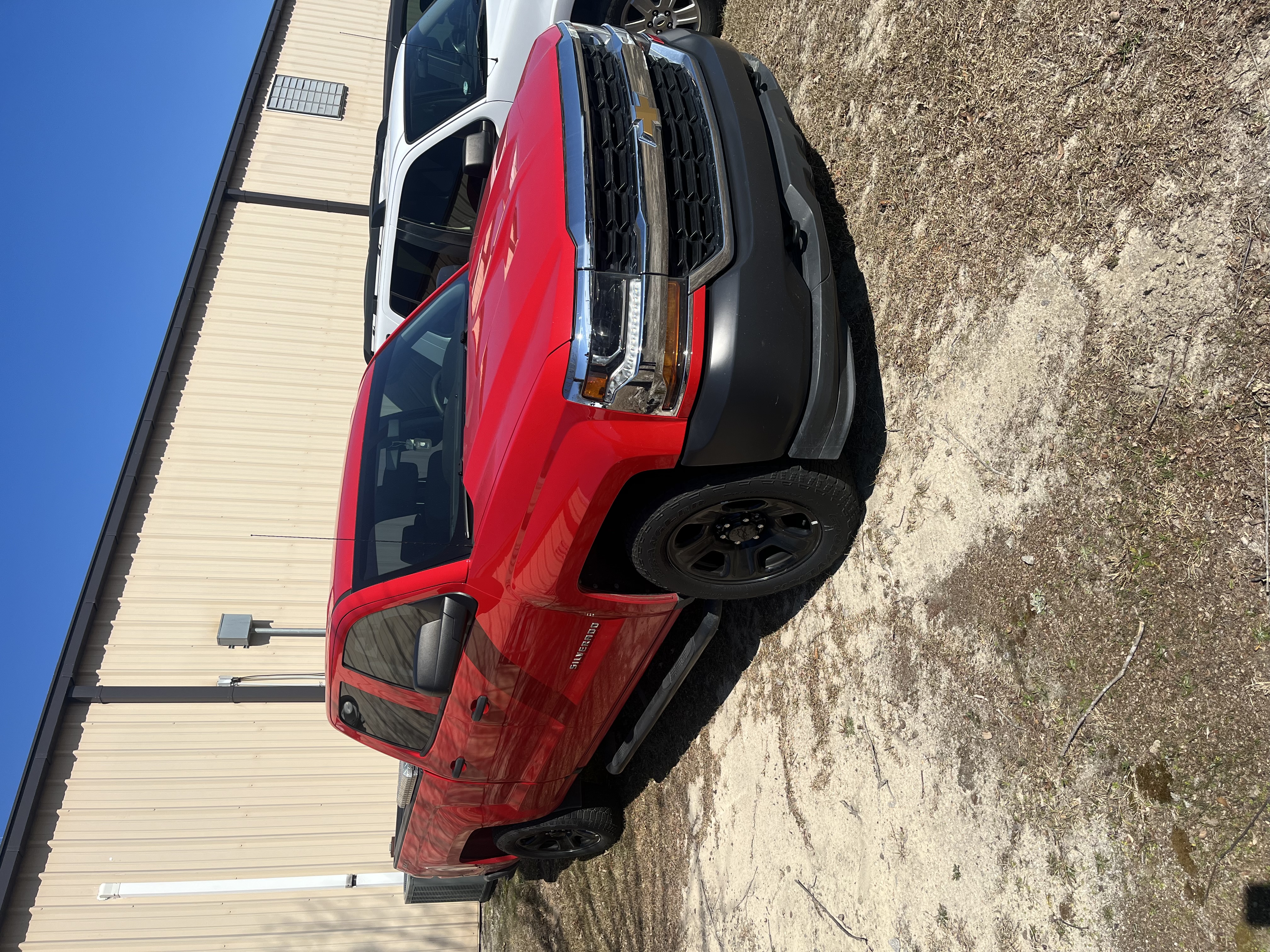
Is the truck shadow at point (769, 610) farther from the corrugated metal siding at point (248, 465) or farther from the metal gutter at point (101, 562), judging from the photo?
the metal gutter at point (101, 562)

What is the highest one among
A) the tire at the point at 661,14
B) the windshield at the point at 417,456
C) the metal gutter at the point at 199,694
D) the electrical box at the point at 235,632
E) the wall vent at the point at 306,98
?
the tire at the point at 661,14

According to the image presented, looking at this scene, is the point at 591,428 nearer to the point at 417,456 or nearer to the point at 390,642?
the point at 417,456

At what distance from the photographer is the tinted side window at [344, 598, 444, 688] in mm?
3338

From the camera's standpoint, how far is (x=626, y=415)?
8.70 feet

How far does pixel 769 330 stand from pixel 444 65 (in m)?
4.25

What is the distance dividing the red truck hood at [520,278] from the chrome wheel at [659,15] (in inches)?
85.8

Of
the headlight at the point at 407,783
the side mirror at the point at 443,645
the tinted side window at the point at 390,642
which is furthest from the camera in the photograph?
the headlight at the point at 407,783

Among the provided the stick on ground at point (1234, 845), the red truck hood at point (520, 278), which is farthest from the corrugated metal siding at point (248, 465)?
the stick on ground at point (1234, 845)

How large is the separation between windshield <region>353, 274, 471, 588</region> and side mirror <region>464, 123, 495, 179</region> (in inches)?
59.2

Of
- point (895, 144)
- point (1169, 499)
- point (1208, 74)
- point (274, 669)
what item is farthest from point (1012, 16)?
point (274, 669)

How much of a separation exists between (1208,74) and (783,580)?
6.88ft

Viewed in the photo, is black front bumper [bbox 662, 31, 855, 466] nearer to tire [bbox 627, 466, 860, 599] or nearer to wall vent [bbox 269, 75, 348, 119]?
tire [bbox 627, 466, 860, 599]

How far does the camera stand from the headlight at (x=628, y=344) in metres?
2.59

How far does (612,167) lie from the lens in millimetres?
2828
